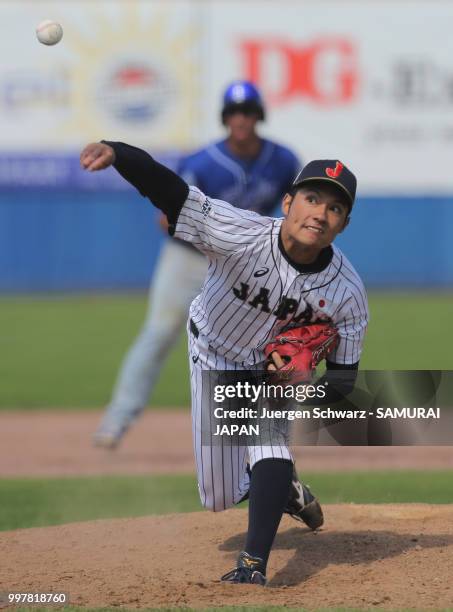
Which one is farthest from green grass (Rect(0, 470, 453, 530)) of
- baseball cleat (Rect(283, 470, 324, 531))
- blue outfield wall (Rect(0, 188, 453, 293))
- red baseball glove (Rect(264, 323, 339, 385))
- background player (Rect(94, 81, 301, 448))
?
blue outfield wall (Rect(0, 188, 453, 293))

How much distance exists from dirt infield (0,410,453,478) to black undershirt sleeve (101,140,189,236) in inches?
118

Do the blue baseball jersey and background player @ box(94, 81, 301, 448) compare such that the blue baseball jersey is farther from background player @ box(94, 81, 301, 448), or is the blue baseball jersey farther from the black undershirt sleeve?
the black undershirt sleeve

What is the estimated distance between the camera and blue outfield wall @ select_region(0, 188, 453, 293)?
18.6 m

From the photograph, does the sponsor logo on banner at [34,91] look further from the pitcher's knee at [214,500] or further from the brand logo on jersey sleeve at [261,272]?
the brand logo on jersey sleeve at [261,272]

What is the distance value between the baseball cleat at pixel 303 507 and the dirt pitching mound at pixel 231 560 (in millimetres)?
81

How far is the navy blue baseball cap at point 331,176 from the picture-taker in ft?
12.9

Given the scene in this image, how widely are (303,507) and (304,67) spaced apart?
51.7 ft

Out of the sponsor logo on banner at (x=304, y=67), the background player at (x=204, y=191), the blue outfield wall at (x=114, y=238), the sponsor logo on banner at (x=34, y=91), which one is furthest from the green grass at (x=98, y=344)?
the sponsor logo on banner at (x=304, y=67)

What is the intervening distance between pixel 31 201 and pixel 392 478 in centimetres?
1302

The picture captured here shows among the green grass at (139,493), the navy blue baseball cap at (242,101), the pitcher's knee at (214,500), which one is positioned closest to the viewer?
the pitcher's knee at (214,500)

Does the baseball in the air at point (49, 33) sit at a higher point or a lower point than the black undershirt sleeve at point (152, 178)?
higher

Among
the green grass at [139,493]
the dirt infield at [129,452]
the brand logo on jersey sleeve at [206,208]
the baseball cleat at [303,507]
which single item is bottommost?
the dirt infield at [129,452]

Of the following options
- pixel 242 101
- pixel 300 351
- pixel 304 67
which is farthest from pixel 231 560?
pixel 304 67

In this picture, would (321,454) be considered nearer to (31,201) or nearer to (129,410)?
(129,410)
